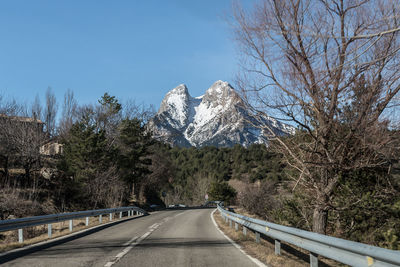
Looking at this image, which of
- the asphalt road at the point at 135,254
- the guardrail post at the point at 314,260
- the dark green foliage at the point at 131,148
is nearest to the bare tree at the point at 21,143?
the dark green foliage at the point at 131,148

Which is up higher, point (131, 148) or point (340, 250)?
point (131, 148)

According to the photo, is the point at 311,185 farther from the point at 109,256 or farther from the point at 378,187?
the point at 109,256

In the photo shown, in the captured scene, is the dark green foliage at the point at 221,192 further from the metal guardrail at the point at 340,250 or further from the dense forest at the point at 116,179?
the metal guardrail at the point at 340,250

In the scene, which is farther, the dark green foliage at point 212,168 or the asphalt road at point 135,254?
the dark green foliage at point 212,168

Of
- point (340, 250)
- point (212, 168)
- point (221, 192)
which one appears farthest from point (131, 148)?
point (212, 168)

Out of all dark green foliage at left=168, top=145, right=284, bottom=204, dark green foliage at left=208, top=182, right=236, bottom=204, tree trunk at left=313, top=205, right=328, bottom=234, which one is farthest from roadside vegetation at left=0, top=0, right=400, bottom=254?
dark green foliage at left=168, top=145, right=284, bottom=204

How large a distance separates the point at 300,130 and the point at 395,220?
17.1ft

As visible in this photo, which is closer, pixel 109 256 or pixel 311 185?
pixel 109 256

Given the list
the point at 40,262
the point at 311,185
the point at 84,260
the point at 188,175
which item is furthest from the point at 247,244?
the point at 188,175

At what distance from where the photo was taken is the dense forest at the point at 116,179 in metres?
13.5

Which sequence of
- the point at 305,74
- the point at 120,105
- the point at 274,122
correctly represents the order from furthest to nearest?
the point at 120,105 → the point at 274,122 → the point at 305,74

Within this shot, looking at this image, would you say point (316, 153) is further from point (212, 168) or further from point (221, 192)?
point (212, 168)

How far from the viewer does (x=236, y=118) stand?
11.3m

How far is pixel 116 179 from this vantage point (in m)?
31.8
